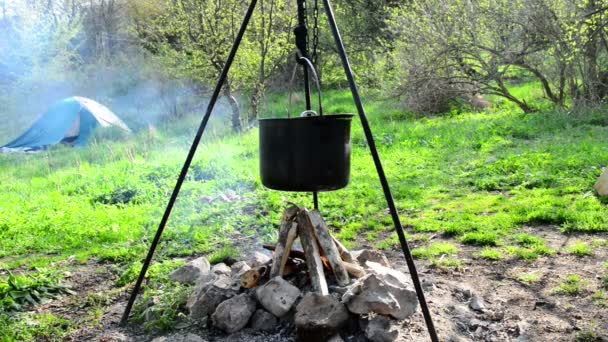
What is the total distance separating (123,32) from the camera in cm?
2127

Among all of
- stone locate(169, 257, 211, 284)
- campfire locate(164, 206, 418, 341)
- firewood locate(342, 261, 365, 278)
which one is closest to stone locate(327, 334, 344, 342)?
campfire locate(164, 206, 418, 341)

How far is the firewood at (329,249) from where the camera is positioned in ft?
9.98

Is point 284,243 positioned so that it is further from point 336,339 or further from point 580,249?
point 580,249

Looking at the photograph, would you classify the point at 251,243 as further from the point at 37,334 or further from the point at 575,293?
the point at 575,293

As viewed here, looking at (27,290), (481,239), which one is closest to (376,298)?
(481,239)

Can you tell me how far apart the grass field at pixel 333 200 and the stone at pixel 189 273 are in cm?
16

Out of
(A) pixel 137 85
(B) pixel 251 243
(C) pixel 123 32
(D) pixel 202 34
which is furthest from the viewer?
(C) pixel 123 32

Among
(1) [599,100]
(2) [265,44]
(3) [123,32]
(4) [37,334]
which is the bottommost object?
(4) [37,334]

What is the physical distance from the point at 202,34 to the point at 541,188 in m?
8.61

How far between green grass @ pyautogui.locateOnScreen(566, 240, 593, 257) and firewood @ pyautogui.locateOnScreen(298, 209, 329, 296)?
7.36ft

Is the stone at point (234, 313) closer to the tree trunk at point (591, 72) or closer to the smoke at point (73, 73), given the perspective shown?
the tree trunk at point (591, 72)

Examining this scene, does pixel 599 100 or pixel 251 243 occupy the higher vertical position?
pixel 599 100

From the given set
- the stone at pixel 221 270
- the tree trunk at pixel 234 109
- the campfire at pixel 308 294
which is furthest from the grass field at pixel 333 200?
the tree trunk at pixel 234 109

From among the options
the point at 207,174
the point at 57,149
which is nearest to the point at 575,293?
the point at 207,174
